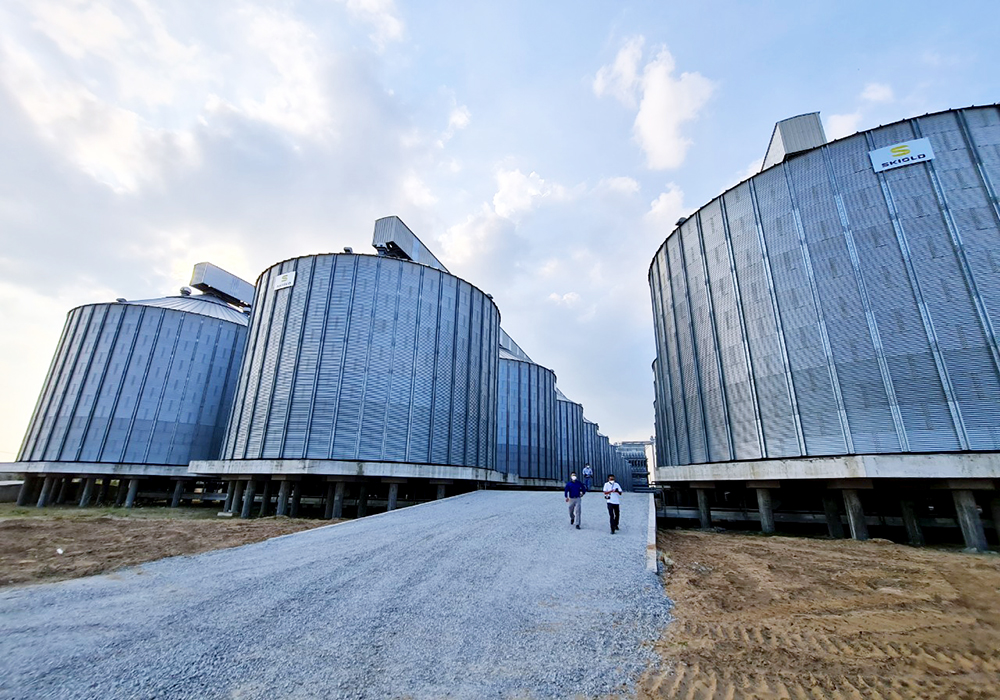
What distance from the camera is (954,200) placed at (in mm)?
16703

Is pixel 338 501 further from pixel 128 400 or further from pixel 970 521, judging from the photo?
pixel 128 400

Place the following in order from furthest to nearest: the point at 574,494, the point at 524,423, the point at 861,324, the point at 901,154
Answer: the point at 524,423
the point at 901,154
the point at 861,324
the point at 574,494

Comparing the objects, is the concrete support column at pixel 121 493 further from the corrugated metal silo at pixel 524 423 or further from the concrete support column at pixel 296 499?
the corrugated metal silo at pixel 524 423

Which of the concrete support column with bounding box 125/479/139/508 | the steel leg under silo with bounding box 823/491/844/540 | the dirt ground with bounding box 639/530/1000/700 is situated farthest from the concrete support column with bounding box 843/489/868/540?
the concrete support column with bounding box 125/479/139/508

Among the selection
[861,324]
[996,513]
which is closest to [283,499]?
[861,324]

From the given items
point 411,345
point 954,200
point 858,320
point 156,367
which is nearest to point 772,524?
point 858,320

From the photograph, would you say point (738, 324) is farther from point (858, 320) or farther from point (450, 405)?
point (450, 405)

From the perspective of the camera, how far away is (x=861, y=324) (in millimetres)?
17109

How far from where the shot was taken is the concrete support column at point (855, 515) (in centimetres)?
1531

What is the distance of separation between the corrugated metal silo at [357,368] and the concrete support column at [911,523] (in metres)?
21.3

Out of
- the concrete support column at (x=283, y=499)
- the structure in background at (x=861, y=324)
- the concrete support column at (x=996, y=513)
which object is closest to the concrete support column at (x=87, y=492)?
the concrete support column at (x=283, y=499)

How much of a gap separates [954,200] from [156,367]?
51782 mm

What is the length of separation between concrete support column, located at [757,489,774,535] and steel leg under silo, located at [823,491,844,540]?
1935 millimetres

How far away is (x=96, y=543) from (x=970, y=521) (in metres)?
27.2
